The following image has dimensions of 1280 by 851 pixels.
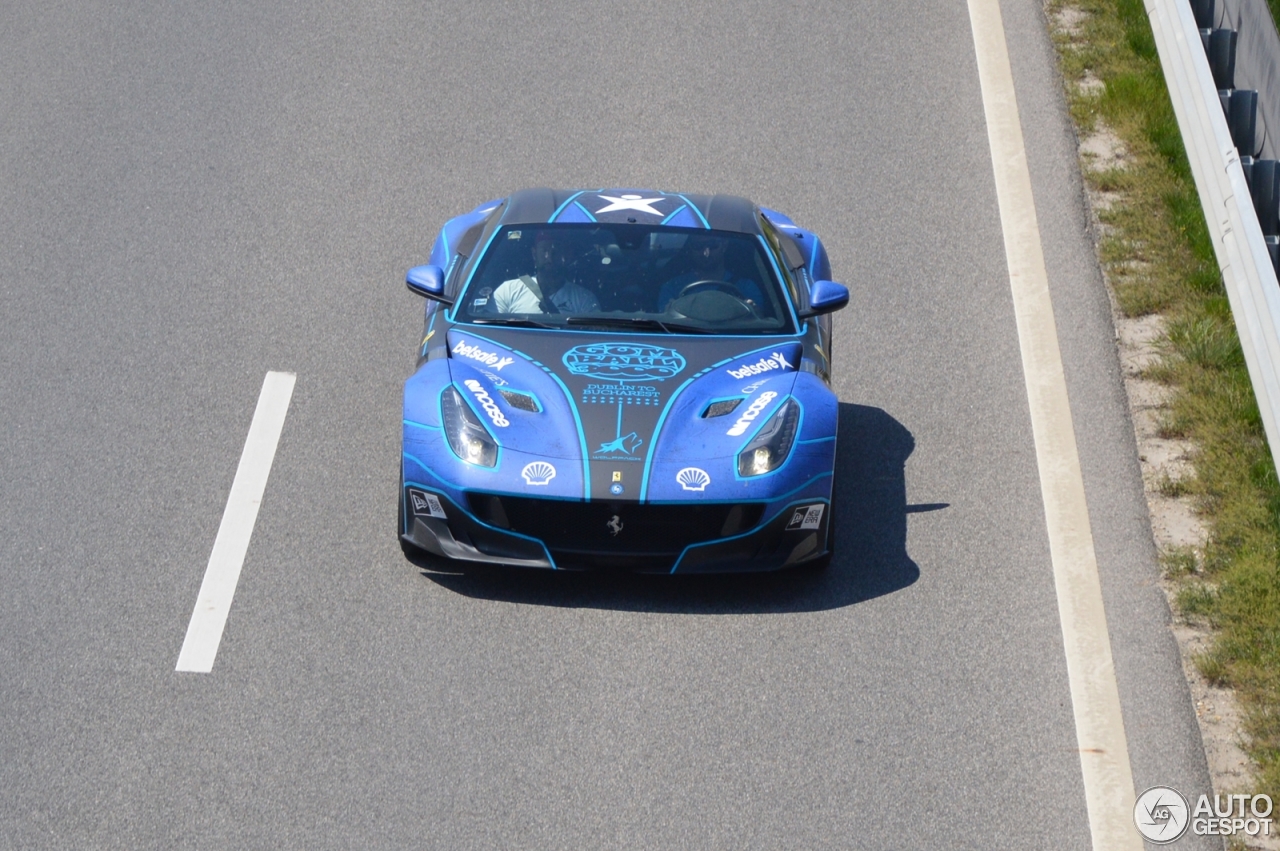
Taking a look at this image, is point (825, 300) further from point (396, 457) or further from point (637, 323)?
point (396, 457)

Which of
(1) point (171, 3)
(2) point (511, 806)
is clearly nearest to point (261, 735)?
(2) point (511, 806)

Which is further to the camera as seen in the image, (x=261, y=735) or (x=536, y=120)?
(x=536, y=120)

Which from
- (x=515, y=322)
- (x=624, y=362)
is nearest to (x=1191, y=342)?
(x=624, y=362)

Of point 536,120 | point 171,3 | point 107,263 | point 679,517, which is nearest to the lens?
point 679,517

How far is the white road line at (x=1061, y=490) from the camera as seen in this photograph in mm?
6277

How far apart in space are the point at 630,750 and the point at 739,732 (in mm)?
443

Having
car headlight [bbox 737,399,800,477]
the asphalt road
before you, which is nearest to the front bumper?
car headlight [bbox 737,399,800,477]

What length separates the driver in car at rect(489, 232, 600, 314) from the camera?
25.7ft

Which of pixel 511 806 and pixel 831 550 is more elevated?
pixel 831 550

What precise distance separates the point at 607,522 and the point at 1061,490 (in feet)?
8.23

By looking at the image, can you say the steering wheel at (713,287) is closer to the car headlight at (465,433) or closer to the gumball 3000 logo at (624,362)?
the gumball 3000 logo at (624,362)

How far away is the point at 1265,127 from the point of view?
8750 millimetres

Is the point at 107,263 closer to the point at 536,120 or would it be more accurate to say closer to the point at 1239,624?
the point at 536,120

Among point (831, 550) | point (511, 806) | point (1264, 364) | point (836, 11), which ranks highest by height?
point (836, 11)
